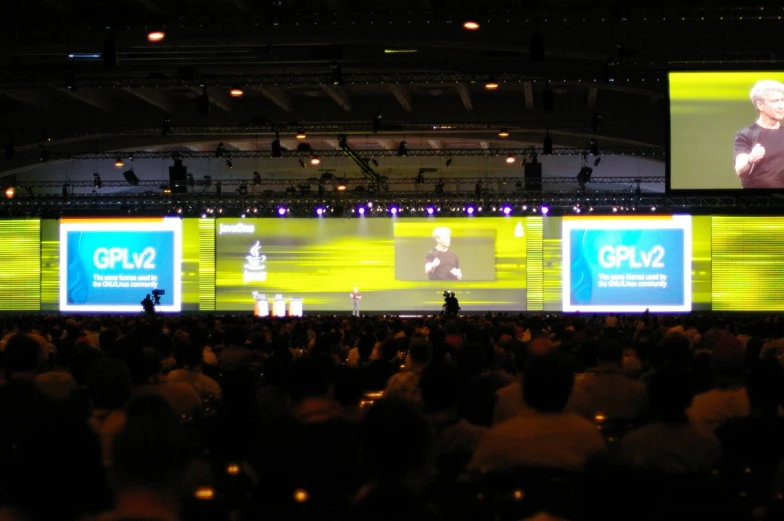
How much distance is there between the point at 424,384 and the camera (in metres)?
5.16

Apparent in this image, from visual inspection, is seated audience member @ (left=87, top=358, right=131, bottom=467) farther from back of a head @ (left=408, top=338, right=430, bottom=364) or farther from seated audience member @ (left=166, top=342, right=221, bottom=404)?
back of a head @ (left=408, top=338, right=430, bottom=364)

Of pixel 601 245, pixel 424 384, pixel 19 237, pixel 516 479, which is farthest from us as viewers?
pixel 19 237

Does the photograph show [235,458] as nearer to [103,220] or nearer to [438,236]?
[438,236]

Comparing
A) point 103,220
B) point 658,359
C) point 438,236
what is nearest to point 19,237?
point 103,220

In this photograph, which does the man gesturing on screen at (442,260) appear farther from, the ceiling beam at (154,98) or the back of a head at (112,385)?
the back of a head at (112,385)

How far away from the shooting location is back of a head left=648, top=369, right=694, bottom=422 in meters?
4.38

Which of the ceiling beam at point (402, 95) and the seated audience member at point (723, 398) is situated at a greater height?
the ceiling beam at point (402, 95)

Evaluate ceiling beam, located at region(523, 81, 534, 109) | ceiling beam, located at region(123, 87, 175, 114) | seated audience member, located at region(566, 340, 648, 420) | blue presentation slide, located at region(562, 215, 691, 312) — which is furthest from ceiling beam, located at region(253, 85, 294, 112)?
seated audience member, located at region(566, 340, 648, 420)

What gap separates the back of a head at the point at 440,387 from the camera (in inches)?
201

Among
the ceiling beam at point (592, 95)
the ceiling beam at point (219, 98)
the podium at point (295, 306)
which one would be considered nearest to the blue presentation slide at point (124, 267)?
the podium at point (295, 306)

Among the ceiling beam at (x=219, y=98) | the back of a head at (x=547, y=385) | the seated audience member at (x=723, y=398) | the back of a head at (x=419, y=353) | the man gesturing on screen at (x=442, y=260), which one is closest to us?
the back of a head at (x=547, y=385)

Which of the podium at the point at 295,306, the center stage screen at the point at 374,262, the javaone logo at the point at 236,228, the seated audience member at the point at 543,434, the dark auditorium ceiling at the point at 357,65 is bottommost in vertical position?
the podium at the point at 295,306

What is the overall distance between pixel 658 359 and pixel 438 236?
72.9 ft

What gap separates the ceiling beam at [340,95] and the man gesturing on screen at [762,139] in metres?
9.98
